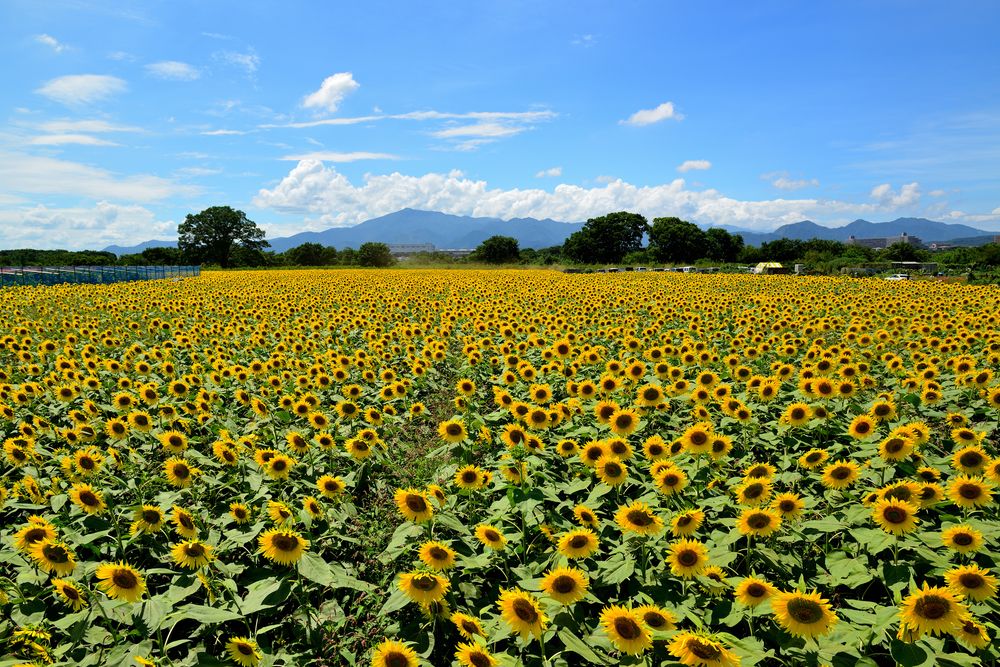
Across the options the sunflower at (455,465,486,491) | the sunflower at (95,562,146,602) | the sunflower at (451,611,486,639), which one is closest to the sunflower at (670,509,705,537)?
the sunflower at (451,611,486,639)

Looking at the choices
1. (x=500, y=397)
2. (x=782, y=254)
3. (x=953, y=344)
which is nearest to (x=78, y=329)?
(x=500, y=397)

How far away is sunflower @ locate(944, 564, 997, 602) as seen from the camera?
2.44 m

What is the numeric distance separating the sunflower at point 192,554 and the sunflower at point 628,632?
221 cm

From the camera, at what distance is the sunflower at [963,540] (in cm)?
269

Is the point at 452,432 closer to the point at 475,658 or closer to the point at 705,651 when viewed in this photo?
the point at 475,658

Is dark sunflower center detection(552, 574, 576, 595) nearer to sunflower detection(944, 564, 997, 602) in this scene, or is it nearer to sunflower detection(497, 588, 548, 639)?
sunflower detection(497, 588, 548, 639)

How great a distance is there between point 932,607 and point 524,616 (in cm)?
172

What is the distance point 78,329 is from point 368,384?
24.6ft

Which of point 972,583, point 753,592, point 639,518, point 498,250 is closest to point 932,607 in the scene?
point 972,583

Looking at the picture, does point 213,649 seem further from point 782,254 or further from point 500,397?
point 782,254

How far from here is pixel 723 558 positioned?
2875 millimetres

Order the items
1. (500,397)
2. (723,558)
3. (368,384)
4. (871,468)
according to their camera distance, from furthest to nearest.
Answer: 1. (368,384)
2. (500,397)
3. (871,468)
4. (723,558)

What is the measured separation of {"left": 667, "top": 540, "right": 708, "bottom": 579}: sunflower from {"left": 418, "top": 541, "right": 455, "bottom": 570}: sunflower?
3.75 ft

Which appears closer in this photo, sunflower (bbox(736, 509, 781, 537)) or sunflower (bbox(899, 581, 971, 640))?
sunflower (bbox(899, 581, 971, 640))
